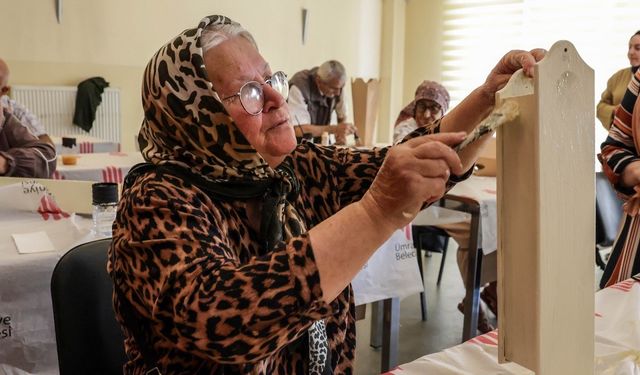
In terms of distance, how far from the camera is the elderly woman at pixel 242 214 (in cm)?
65

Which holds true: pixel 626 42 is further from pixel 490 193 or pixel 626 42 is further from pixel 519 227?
pixel 519 227

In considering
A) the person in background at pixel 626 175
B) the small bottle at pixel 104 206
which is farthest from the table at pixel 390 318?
the small bottle at pixel 104 206

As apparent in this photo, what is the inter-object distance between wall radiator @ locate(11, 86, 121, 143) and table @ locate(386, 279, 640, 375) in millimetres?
5261

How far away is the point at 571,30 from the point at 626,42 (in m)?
0.54

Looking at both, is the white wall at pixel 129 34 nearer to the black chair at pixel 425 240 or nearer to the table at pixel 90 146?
the table at pixel 90 146

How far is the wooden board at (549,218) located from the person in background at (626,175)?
2.66 ft

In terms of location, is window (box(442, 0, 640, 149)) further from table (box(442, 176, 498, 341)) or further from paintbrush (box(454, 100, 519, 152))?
paintbrush (box(454, 100, 519, 152))

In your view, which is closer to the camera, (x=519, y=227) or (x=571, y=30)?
(x=519, y=227)

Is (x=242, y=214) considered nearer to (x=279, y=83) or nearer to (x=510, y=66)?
(x=279, y=83)

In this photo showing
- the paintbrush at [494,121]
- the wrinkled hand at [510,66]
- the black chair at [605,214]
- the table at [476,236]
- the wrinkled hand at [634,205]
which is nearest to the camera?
the paintbrush at [494,121]

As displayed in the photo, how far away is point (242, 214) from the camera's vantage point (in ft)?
3.02

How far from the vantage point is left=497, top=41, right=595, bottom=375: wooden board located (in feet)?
2.16

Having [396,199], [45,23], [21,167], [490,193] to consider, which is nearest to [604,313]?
[396,199]

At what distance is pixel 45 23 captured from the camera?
17.2ft
